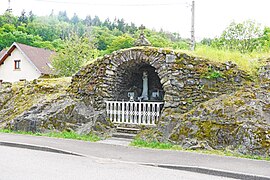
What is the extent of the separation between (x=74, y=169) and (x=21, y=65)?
1190 inches

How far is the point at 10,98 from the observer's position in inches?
597

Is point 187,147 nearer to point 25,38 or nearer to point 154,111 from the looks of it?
point 154,111

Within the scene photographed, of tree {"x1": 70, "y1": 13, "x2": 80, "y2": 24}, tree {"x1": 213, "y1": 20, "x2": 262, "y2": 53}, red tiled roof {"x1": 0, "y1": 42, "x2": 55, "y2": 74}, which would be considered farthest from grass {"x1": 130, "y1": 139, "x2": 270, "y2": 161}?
tree {"x1": 70, "y1": 13, "x2": 80, "y2": 24}

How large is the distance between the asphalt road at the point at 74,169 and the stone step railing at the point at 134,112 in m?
3.60

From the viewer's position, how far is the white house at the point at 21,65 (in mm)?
34312

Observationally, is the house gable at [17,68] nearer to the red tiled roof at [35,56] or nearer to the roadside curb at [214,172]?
the red tiled roof at [35,56]

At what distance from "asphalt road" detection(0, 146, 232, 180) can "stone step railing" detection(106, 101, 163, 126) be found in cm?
360

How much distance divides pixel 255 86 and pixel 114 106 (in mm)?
4852

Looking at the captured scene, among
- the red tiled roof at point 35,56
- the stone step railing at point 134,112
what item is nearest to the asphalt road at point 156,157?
the stone step railing at point 134,112

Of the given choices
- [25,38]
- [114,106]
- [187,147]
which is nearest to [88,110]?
[114,106]

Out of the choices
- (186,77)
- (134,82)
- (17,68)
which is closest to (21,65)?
(17,68)

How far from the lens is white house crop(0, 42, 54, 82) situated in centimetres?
3431

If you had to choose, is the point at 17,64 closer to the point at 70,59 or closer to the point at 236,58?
the point at 70,59

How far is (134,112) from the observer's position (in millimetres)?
11758
